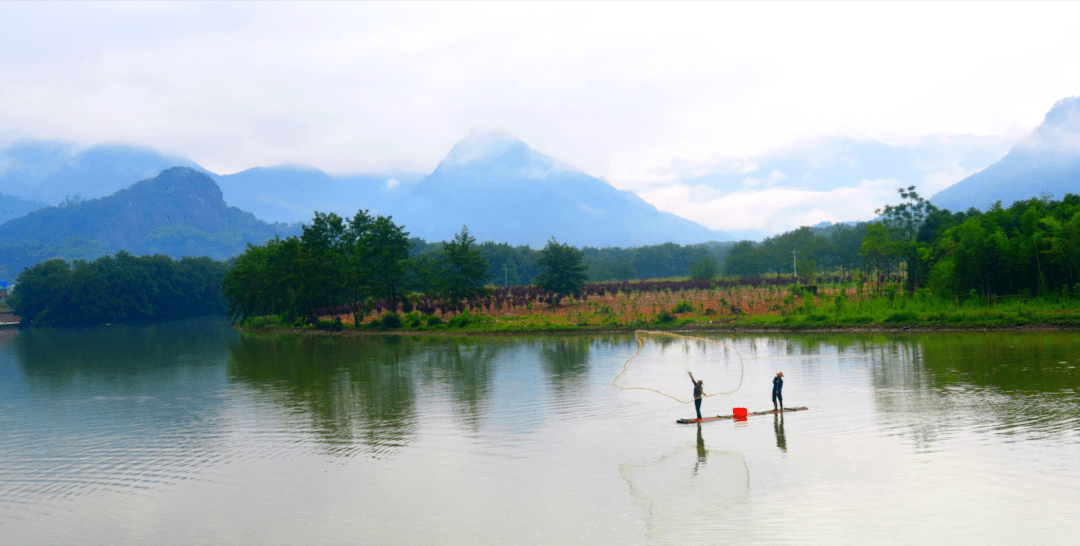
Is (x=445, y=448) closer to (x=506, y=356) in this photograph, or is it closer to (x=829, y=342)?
(x=506, y=356)

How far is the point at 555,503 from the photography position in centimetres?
1634

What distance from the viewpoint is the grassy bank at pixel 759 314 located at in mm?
50375

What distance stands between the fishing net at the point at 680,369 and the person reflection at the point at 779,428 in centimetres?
235

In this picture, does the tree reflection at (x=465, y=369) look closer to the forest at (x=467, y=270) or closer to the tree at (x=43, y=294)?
the forest at (x=467, y=270)

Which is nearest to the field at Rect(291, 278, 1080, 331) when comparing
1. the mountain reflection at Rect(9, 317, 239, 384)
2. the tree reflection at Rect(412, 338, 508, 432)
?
the tree reflection at Rect(412, 338, 508, 432)

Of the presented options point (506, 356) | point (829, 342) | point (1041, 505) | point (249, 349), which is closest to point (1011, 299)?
point (829, 342)

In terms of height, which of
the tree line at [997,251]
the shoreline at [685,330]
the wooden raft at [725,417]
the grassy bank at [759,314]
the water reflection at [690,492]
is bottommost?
the water reflection at [690,492]

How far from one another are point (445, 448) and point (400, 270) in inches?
2430

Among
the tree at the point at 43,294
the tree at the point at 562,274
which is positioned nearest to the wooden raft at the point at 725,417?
the tree at the point at 562,274

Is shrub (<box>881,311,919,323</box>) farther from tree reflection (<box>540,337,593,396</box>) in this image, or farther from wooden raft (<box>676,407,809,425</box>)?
wooden raft (<box>676,407,809,425</box>)

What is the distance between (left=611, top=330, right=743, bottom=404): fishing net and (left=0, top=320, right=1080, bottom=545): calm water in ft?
3.40

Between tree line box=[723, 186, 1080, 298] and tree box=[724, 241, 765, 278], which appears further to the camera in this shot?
tree box=[724, 241, 765, 278]

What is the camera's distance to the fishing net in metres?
30.1

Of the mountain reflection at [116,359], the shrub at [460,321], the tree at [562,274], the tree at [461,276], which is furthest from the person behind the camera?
the tree at [562,274]
